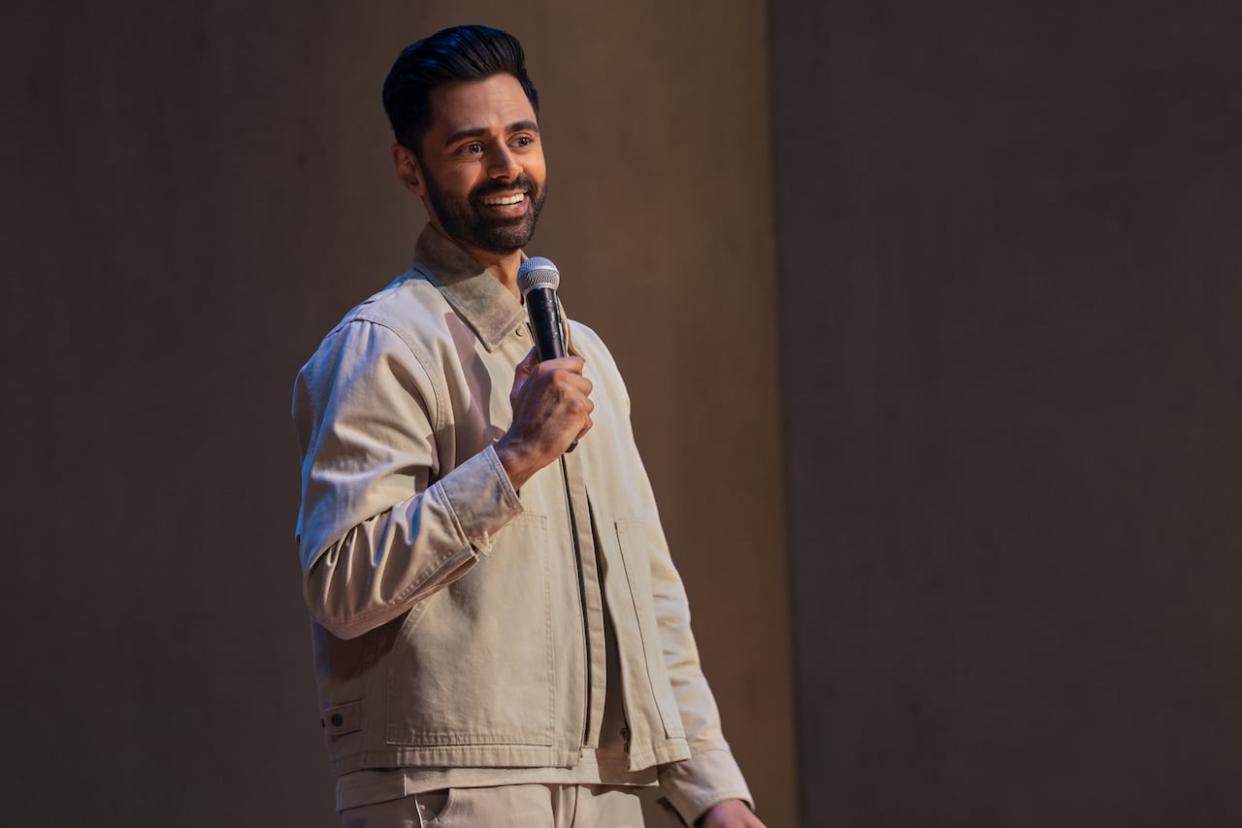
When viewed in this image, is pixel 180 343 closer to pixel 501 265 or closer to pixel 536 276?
pixel 501 265

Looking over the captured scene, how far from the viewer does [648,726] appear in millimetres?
1662

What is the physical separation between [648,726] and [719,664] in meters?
1.79

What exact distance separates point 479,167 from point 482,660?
59cm

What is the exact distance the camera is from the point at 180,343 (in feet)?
9.68

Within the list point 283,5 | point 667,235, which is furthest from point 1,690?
point 667,235

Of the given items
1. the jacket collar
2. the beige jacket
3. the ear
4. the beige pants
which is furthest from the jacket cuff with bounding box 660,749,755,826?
the ear

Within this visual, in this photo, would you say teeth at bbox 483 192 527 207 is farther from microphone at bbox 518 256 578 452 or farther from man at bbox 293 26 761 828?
microphone at bbox 518 256 578 452

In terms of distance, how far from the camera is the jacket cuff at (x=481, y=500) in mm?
1496

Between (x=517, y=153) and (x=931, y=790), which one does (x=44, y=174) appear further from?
(x=931, y=790)

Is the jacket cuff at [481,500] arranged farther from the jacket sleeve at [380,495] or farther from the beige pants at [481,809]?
the beige pants at [481,809]

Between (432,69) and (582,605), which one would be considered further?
(432,69)

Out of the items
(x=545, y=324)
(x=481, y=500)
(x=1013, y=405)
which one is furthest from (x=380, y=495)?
(x=1013, y=405)

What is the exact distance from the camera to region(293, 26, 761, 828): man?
4.93 feet

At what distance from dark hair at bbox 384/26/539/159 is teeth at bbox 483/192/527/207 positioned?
0.11 metres
